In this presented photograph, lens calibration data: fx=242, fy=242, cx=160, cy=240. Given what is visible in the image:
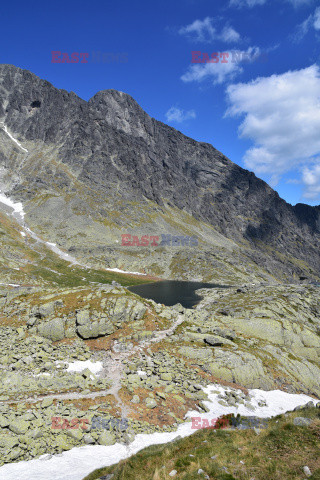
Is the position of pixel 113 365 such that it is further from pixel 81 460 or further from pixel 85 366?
pixel 81 460

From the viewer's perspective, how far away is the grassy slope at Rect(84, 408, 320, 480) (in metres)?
11.2

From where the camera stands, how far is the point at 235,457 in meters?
12.7

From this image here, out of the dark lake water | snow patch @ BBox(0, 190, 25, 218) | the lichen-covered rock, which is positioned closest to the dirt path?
the lichen-covered rock

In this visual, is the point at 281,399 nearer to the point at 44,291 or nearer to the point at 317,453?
the point at 317,453

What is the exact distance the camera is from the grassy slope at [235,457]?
1124 cm

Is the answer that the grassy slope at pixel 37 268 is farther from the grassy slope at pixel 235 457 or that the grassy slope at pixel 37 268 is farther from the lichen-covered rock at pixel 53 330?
the grassy slope at pixel 235 457

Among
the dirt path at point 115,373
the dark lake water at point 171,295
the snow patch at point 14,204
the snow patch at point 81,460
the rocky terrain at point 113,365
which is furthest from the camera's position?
the snow patch at point 14,204

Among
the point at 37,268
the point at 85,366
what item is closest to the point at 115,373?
the point at 85,366

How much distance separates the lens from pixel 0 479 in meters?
14.2

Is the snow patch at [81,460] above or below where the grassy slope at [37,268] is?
above

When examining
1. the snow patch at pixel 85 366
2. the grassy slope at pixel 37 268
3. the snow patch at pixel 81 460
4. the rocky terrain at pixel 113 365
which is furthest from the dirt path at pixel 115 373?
the grassy slope at pixel 37 268

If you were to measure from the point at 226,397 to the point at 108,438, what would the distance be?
1378 centimetres

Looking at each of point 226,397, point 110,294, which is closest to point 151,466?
point 226,397

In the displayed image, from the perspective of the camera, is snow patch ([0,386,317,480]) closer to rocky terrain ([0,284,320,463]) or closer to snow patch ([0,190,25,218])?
rocky terrain ([0,284,320,463])
